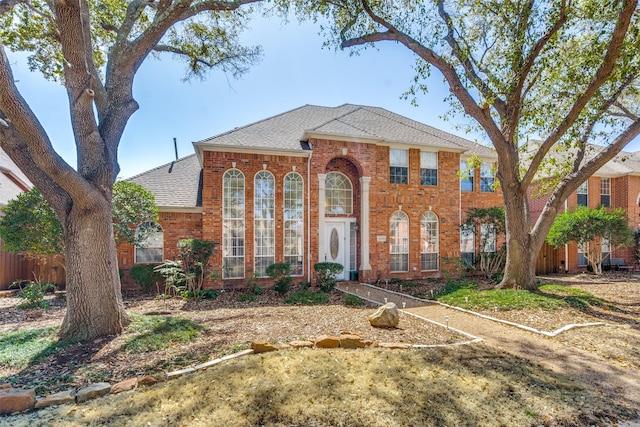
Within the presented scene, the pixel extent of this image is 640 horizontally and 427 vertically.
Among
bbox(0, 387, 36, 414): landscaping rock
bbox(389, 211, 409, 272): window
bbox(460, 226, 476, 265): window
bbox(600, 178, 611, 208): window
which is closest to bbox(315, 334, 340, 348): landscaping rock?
bbox(0, 387, 36, 414): landscaping rock

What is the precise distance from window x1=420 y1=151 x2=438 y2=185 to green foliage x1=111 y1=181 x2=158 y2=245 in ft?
33.4

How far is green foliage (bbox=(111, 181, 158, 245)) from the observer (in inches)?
371

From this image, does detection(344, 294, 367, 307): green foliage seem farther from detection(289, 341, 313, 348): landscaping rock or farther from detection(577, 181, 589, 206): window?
detection(577, 181, 589, 206): window

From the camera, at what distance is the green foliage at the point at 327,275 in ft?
33.1

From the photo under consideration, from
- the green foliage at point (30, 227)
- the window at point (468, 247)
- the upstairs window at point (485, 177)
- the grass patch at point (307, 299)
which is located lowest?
the grass patch at point (307, 299)

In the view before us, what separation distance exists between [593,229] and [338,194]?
11.1 meters

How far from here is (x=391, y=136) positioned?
41.2ft

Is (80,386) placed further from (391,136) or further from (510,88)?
(391,136)

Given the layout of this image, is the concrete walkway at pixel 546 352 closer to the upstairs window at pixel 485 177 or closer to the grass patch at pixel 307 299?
the grass patch at pixel 307 299

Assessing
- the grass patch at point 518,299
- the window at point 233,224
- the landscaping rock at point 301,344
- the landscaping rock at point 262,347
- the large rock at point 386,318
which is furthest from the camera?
the window at point 233,224

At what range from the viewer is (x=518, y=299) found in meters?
7.71

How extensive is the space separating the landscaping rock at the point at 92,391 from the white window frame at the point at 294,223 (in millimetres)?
7896

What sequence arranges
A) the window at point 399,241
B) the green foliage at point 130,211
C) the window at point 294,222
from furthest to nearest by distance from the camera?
the window at point 399,241
the window at point 294,222
the green foliage at point 130,211

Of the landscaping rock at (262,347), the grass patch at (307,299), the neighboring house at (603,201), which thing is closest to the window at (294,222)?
the grass patch at (307,299)
